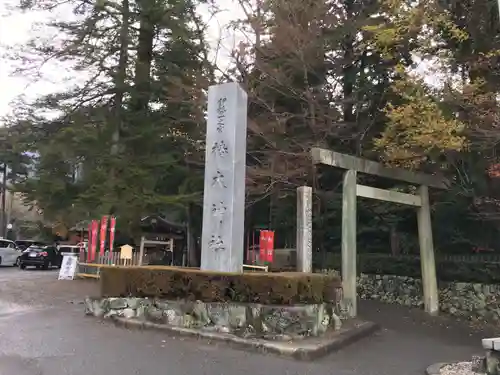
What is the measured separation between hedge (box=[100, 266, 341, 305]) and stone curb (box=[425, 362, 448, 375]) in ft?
7.50

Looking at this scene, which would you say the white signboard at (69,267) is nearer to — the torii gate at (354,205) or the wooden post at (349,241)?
the torii gate at (354,205)

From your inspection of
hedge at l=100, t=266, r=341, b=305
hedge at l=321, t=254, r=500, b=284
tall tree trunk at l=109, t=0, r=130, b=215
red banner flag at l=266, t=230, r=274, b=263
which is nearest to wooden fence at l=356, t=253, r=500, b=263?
hedge at l=321, t=254, r=500, b=284

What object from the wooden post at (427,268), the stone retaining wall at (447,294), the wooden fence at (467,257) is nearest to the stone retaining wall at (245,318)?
the wooden post at (427,268)

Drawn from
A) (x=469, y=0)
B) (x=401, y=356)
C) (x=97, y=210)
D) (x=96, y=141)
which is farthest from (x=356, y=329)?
(x=96, y=141)

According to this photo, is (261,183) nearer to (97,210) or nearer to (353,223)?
(353,223)

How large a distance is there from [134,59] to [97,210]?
6.81m

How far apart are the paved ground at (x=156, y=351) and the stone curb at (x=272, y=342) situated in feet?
0.49

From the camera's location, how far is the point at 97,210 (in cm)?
1734

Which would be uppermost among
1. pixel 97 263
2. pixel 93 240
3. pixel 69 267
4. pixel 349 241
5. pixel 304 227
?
pixel 304 227

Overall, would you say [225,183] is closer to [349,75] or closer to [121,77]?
[349,75]

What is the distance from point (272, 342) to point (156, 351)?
1.80 metres

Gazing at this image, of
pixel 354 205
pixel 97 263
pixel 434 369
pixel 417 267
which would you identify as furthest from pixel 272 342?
pixel 97 263

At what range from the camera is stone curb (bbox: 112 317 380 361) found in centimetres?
712

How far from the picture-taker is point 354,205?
39.0 feet
